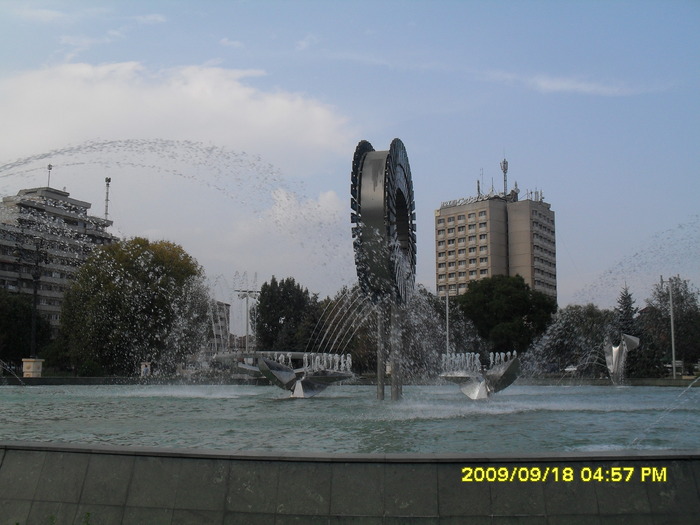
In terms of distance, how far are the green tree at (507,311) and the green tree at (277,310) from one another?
18.1m

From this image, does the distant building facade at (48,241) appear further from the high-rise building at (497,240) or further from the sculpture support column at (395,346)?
the sculpture support column at (395,346)

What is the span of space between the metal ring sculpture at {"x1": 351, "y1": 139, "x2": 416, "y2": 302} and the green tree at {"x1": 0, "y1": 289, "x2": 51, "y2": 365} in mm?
45383

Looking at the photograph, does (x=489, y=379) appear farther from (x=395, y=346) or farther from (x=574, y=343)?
(x=574, y=343)

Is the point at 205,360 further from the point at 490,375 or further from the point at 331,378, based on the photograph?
the point at 490,375

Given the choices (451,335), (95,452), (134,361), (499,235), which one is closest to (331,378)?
(95,452)

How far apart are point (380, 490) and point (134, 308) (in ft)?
139

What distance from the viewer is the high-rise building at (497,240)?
105 m

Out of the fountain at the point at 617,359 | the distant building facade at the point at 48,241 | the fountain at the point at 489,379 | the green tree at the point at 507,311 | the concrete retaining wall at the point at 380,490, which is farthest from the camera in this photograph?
the distant building facade at the point at 48,241

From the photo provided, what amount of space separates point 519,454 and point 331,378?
1617 cm

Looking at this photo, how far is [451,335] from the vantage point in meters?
63.0
